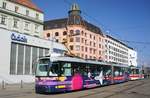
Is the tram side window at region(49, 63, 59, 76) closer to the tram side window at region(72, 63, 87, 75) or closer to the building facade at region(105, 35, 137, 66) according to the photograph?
the tram side window at region(72, 63, 87, 75)

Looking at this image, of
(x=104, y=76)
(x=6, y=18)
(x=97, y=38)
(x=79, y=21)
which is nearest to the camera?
(x=104, y=76)

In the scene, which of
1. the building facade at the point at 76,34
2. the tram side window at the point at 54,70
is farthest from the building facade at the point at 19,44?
the building facade at the point at 76,34

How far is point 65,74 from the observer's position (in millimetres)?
21672

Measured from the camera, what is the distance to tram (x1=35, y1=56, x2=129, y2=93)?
20422 millimetres

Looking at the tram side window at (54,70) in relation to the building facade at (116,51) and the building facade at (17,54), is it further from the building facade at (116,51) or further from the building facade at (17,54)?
the building facade at (116,51)

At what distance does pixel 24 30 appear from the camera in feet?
180

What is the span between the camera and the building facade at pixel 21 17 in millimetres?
51725

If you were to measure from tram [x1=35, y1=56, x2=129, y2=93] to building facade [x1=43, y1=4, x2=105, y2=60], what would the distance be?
54.4 metres

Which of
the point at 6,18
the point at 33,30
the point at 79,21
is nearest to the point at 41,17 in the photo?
the point at 33,30

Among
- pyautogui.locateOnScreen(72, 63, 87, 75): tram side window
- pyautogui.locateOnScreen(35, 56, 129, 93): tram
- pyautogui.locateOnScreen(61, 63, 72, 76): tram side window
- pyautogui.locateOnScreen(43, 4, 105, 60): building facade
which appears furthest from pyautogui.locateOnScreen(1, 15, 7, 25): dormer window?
pyautogui.locateOnScreen(43, 4, 105, 60): building facade

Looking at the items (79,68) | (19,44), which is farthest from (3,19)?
(79,68)

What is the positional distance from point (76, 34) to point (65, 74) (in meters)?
60.0

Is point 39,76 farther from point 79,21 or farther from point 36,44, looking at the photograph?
point 79,21

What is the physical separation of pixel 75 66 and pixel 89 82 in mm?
3395
